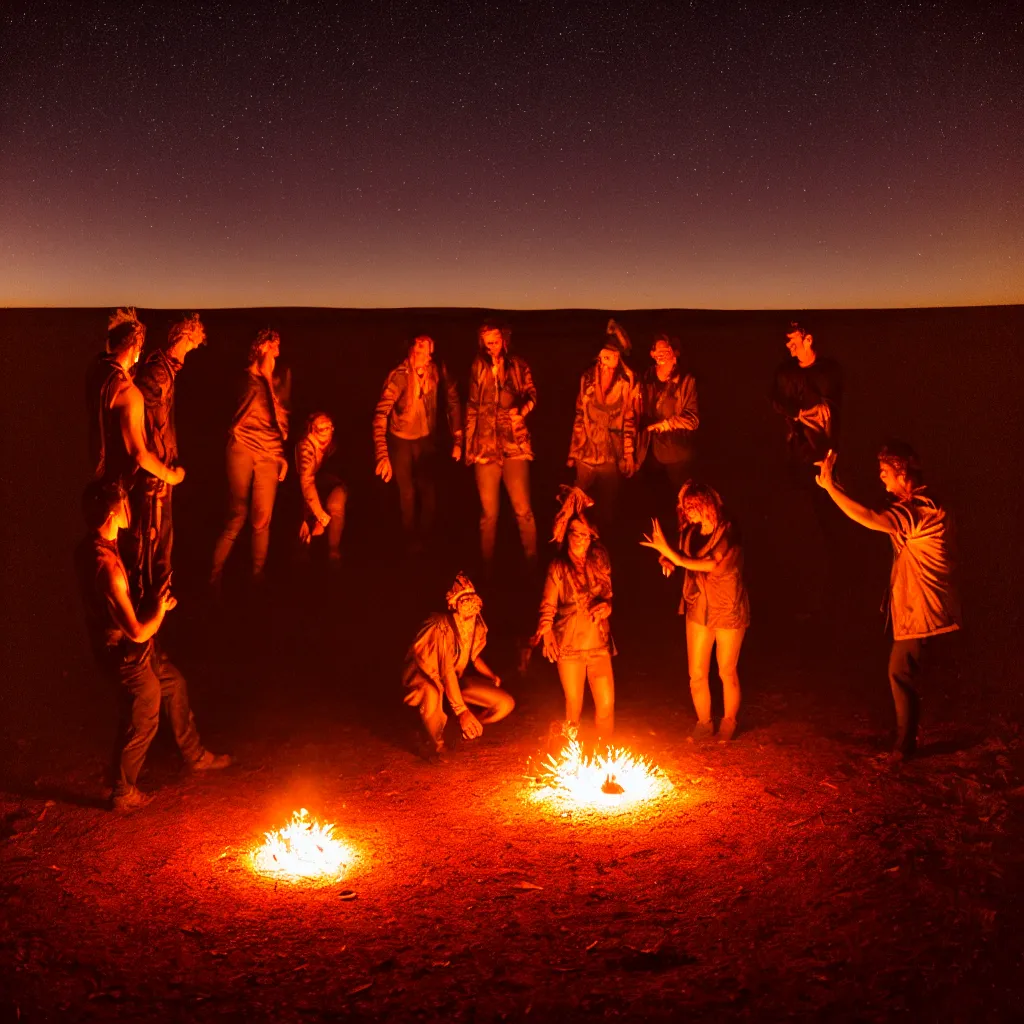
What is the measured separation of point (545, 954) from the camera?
684 cm

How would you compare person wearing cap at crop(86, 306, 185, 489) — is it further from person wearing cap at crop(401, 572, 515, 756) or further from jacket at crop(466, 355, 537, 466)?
jacket at crop(466, 355, 537, 466)

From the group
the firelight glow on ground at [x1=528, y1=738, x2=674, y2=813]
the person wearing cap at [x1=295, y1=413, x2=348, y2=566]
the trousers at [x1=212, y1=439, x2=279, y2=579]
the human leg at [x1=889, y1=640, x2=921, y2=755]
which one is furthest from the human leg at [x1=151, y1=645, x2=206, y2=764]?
the human leg at [x1=889, y1=640, x2=921, y2=755]

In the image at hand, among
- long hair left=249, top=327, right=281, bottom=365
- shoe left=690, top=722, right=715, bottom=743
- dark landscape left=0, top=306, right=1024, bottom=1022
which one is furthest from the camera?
long hair left=249, top=327, right=281, bottom=365

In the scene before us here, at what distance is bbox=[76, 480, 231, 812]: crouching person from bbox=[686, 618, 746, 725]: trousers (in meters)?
3.63

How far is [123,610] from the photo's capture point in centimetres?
848

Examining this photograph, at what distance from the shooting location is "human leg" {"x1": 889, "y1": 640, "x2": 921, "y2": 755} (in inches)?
358

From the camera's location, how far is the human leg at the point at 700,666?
377 inches

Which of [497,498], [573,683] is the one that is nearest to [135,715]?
[573,683]

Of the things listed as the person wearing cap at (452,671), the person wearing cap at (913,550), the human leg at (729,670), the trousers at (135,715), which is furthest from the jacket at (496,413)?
the trousers at (135,715)

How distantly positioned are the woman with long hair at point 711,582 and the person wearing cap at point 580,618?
425 millimetres

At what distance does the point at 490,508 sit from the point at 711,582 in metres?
2.99

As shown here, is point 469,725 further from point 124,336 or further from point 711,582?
point 124,336

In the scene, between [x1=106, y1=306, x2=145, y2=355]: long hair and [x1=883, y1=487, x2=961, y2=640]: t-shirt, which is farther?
[x1=106, y1=306, x2=145, y2=355]: long hair

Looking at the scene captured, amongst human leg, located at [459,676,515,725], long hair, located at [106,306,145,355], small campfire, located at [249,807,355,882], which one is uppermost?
long hair, located at [106,306,145,355]
